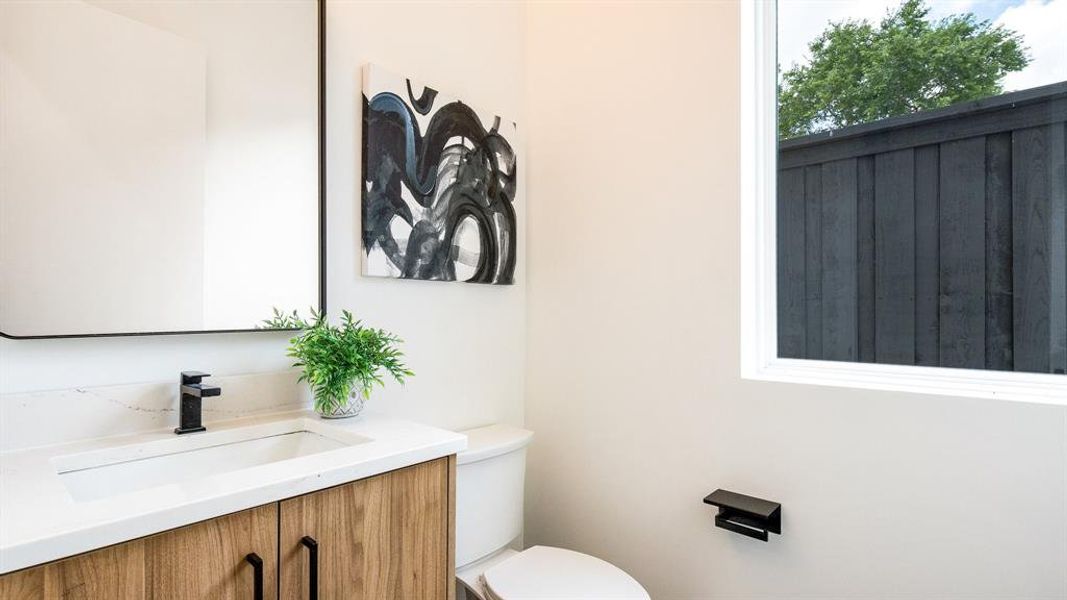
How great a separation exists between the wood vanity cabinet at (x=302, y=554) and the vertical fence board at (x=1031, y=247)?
1353 millimetres

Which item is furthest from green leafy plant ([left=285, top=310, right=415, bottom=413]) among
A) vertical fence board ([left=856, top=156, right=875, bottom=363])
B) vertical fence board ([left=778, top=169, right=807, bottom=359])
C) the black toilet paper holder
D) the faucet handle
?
vertical fence board ([left=856, top=156, right=875, bottom=363])

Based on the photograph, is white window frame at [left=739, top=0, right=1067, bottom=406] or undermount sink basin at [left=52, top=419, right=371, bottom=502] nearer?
undermount sink basin at [left=52, top=419, right=371, bottom=502]

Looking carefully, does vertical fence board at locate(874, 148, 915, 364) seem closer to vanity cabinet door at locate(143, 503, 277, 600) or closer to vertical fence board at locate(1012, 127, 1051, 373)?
vertical fence board at locate(1012, 127, 1051, 373)

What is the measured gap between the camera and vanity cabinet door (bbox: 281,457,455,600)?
36.6 inches

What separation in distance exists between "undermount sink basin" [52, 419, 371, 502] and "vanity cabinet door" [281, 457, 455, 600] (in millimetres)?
161

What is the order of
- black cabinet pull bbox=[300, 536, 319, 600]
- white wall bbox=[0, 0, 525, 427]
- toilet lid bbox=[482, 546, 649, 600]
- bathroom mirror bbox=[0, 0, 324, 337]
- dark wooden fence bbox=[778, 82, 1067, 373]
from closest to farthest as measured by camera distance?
1. black cabinet pull bbox=[300, 536, 319, 600]
2. bathroom mirror bbox=[0, 0, 324, 337]
3. white wall bbox=[0, 0, 525, 427]
4. dark wooden fence bbox=[778, 82, 1067, 373]
5. toilet lid bbox=[482, 546, 649, 600]

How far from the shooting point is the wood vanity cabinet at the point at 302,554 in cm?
73

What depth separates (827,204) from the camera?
1537 millimetres

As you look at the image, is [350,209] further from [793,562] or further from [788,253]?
[793,562]

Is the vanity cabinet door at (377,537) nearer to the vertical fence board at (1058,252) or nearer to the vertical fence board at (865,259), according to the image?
the vertical fence board at (865,259)

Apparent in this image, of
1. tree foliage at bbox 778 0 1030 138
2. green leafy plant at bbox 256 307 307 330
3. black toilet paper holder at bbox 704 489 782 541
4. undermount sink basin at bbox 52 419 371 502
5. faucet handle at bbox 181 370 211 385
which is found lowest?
black toilet paper holder at bbox 704 489 782 541

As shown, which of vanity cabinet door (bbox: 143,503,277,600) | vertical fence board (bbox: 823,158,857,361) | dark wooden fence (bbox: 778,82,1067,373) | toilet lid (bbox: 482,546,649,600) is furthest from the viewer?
vertical fence board (bbox: 823,158,857,361)

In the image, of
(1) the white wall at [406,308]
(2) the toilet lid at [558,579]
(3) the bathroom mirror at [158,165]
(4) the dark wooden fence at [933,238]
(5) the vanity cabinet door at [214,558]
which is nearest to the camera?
(5) the vanity cabinet door at [214,558]

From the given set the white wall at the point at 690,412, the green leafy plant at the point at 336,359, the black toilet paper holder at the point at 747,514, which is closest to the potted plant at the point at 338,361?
the green leafy plant at the point at 336,359
